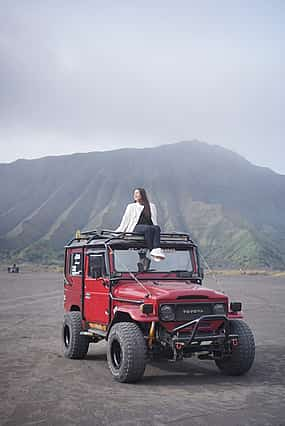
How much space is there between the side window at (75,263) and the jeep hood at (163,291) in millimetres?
1743

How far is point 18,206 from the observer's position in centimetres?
18150

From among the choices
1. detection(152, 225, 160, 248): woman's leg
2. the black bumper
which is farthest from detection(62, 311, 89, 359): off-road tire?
the black bumper

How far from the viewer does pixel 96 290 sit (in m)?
10.4

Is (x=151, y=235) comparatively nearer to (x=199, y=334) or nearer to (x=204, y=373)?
(x=199, y=334)

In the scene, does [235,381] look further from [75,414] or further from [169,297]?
[75,414]

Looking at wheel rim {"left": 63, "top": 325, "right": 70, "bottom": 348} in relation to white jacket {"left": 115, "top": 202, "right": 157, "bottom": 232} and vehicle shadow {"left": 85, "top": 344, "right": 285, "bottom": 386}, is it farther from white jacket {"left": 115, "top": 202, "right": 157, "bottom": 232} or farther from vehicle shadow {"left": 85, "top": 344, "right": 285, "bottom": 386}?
white jacket {"left": 115, "top": 202, "right": 157, "bottom": 232}

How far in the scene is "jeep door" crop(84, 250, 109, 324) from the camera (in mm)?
9969

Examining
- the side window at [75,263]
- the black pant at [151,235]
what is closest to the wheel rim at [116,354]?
the black pant at [151,235]

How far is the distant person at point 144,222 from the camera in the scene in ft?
33.4

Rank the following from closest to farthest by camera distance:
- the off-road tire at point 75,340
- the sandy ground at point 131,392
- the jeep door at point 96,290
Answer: the sandy ground at point 131,392
the jeep door at point 96,290
the off-road tire at point 75,340

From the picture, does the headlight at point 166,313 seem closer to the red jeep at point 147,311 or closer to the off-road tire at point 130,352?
the red jeep at point 147,311

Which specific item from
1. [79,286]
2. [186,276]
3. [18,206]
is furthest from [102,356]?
[18,206]

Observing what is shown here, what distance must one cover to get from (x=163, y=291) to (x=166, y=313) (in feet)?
1.25

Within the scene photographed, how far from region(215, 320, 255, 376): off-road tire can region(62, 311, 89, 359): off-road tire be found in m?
2.98
